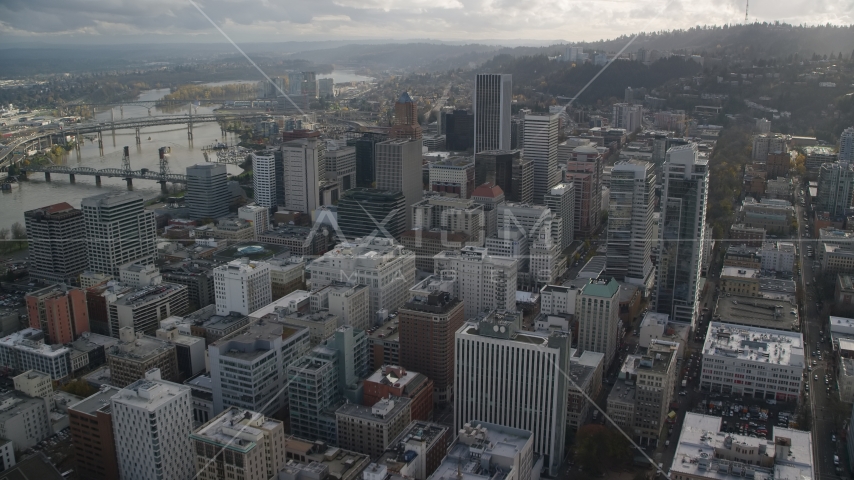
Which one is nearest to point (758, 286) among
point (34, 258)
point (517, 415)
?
point (517, 415)

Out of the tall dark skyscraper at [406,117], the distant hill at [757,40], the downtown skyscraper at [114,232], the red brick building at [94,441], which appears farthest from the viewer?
the distant hill at [757,40]

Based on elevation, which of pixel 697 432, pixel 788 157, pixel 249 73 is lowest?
pixel 697 432

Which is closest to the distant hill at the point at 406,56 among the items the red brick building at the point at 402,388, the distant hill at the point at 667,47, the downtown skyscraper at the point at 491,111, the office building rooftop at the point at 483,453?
the distant hill at the point at 667,47

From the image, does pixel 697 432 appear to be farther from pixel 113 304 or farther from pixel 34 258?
pixel 34 258

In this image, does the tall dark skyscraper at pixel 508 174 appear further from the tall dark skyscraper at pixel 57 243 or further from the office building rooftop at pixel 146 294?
the tall dark skyscraper at pixel 57 243

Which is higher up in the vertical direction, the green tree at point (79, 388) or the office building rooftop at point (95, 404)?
the office building rooftop at point (95, 404)

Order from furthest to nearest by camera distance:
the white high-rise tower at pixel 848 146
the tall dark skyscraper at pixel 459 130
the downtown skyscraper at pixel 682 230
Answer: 1. the tall dark skyscraper at pixel 459 130
2. the white high-rise tower at pixel 848 146
3. the downtown skyscraper at pixel 682 230

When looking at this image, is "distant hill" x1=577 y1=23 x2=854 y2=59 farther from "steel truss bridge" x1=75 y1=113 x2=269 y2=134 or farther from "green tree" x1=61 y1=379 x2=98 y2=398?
"green tree" x1=61 y1=379 x2=98 y2=398

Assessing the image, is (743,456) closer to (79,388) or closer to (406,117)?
(79,388)
